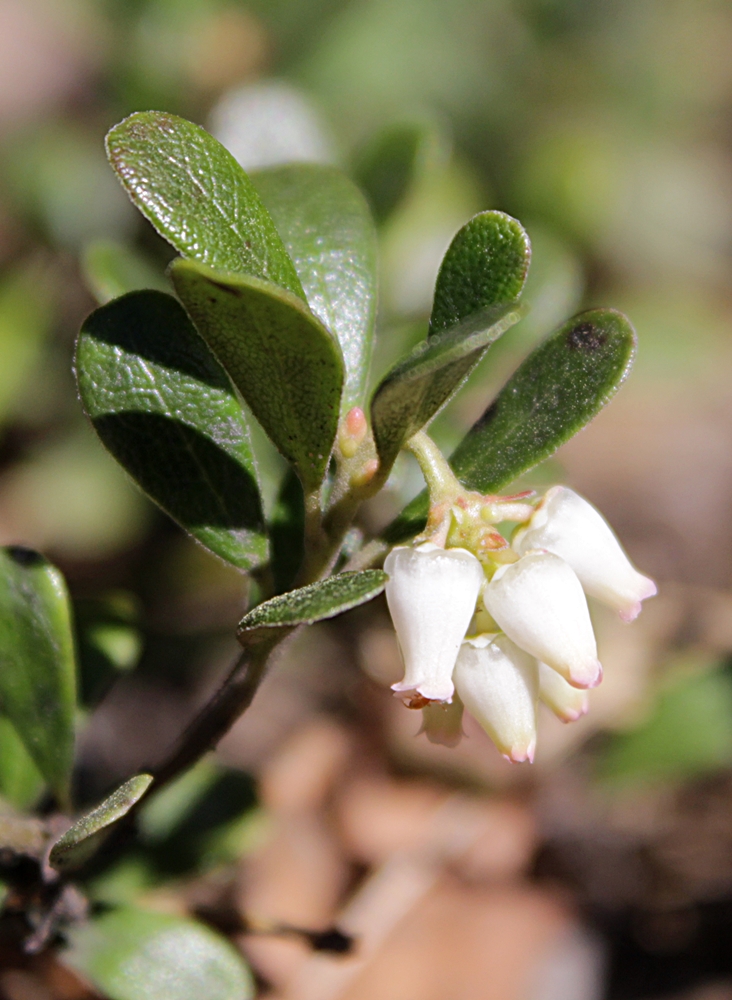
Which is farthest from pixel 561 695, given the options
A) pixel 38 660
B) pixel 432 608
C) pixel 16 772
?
pixel 16 772

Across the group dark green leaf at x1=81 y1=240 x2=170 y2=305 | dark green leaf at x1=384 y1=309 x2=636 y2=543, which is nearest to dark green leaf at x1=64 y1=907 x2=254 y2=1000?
A: dark green leaf at x1=384 y1=309 x2=636 y2=543

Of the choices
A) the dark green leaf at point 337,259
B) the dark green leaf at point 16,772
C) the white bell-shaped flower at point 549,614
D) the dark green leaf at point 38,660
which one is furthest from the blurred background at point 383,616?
the white bell-shaped flower at point 549,614

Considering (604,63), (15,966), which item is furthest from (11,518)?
(604,63)

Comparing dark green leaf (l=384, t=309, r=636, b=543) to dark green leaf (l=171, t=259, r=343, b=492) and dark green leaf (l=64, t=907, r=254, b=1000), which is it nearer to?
dark green leaf (l=171, t=259, r=343, b=492)

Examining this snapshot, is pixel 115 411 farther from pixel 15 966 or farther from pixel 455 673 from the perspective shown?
pixel 15 966

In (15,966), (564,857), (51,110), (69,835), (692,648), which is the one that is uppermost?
(51,110)

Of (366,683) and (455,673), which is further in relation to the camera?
(366,683)

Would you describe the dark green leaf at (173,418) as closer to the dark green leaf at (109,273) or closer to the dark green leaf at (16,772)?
the dark green leaf at (109,273)
